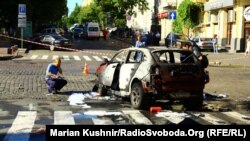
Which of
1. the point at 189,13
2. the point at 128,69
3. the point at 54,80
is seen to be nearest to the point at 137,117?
the point at 128,69

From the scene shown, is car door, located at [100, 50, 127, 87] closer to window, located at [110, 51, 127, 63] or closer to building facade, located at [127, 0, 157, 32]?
window, located at [110, 51, 127, 63]

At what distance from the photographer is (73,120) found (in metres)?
11.2

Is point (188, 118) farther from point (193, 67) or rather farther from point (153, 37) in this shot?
point (153, 37)

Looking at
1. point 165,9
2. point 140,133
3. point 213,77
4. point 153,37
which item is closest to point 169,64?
point 140,133

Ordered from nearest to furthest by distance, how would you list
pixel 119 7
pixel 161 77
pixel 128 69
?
pixel 161 77 → pixel 128 69 → pixel 119 7

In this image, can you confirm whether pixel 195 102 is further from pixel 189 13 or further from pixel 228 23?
pixel 189 13

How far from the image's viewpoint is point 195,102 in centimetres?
1350

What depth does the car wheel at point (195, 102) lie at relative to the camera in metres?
13.3

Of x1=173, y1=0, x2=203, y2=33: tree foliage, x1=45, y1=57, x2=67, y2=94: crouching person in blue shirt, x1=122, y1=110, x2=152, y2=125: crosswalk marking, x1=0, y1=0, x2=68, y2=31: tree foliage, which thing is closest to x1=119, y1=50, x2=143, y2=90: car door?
x1=122, y1=110, x2=152, y2=125: crosswalk marking

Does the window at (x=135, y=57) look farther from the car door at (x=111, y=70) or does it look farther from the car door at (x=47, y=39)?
the car door at (x=47, y=39)

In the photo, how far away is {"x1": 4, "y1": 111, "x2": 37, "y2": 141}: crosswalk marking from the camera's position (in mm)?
9164

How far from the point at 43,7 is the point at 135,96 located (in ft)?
154

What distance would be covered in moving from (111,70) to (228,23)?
3563 cm

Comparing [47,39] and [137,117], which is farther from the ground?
[47,39]
